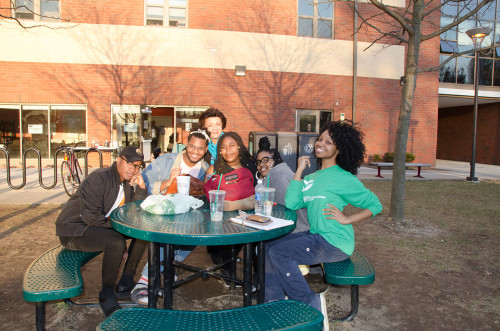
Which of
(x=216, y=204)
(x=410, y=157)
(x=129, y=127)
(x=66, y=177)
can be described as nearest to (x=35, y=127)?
(x=129, y=127)

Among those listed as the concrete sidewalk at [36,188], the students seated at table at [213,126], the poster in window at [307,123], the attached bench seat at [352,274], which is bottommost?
the concrete sidewalk at [36,188]

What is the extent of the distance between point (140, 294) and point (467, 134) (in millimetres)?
22260

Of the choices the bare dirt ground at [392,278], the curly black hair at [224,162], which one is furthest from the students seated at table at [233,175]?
the bare dirt ground at [392,278]

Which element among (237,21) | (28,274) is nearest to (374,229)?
(28,274)

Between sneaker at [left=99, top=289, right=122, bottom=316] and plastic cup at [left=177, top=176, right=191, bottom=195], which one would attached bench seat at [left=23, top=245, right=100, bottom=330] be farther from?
plastic cup at [left=177, top=176, right=191, bottom=195]

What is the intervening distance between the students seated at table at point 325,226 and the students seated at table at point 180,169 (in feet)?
3.38

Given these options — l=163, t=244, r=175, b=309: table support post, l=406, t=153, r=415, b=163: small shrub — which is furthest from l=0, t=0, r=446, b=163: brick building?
l=163, t=244, r=175, b=309: table support post

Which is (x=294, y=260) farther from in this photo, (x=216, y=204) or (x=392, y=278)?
(x=392, y=278)

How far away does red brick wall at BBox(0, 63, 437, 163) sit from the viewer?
12.3 metres

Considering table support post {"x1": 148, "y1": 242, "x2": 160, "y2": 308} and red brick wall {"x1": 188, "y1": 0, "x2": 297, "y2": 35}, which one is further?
red brick wall {"x1": 188, "y1": 0, "x2": 297, "y2": 35}

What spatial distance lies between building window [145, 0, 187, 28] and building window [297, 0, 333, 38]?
169 inches

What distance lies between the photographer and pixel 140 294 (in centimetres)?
324

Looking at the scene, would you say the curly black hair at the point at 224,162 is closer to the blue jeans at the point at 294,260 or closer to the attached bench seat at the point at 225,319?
the blue jeans at the point at 294,260

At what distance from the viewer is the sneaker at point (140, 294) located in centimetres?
321
